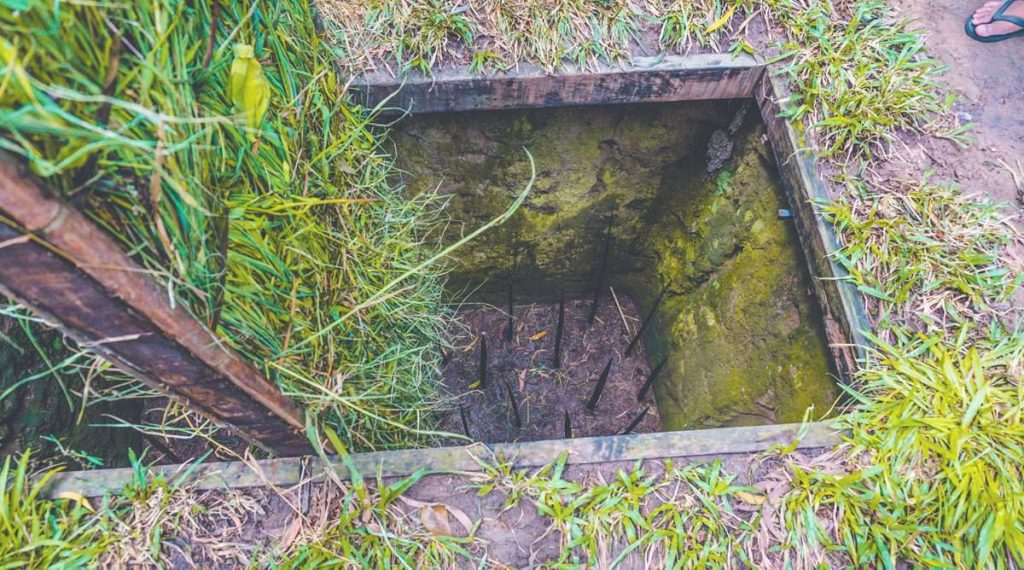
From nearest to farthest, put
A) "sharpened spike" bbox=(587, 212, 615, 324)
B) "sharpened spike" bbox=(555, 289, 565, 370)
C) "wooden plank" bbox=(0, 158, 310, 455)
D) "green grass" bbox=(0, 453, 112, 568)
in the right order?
"wooden plank" bbox=(0, 158, 310, 455), "green grass" bbox=(0, 453, 112, 568), "sharpened spike" bbox=(587, 212, 615, 324), "sharpened spike" bbox=(555, 289, 565, 370)

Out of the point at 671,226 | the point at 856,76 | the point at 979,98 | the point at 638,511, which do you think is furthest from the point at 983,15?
the point at 638,511

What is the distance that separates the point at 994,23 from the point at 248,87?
7.95ft

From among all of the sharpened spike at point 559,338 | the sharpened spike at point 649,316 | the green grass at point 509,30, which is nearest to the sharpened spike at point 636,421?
the sharpened spike at point 649,316

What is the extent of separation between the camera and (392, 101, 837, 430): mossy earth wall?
1957mm

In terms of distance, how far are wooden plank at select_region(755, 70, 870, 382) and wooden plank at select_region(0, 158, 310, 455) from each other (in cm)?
145

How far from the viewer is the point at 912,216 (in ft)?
5.37

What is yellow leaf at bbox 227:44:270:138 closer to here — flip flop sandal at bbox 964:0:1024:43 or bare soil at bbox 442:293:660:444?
bare soil at bbox 442:293:660:444

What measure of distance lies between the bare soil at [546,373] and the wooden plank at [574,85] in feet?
3.37

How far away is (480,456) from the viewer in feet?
4.62

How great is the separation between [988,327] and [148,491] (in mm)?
2095

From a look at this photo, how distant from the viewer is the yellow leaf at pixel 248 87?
1.01 metres

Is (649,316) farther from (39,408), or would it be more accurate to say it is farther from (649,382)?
(39,408)

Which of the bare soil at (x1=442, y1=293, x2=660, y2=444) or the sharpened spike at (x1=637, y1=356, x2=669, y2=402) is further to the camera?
the bare soil at (x1=442, y1=293, x2=660, y2=444)

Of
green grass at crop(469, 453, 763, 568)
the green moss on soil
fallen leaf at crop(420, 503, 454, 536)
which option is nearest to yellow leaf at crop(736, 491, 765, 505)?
green grass at crop(469, 453, 763, 568)
